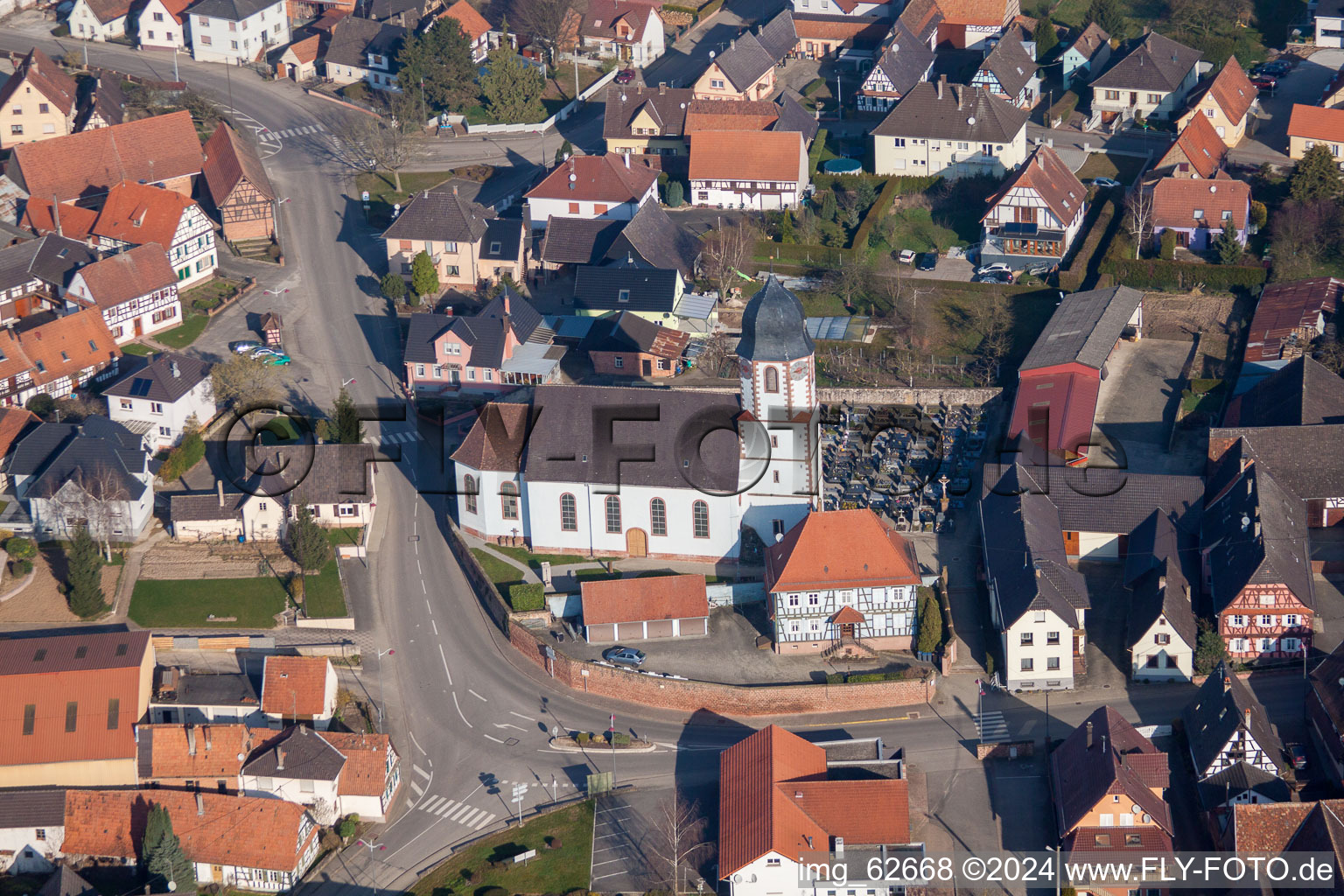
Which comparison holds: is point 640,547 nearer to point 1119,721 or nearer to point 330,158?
point 1119,721

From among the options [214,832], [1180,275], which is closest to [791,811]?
[214,832]

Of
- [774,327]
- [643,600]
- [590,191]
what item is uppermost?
[774,327]

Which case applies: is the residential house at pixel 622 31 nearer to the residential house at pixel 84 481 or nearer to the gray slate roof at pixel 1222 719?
the residential house at pixel 84 481

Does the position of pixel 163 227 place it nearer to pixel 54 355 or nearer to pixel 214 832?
pixel 54 355

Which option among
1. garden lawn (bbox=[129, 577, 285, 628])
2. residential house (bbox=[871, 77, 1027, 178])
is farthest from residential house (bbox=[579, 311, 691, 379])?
residential house (bbox=[871, 77, 1027, 178])

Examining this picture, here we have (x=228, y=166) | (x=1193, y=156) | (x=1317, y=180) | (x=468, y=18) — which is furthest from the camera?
(x=468, y=18)

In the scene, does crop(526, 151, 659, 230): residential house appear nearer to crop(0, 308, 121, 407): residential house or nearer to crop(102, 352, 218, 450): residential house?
crop(102, 352, 218, 450): residential house

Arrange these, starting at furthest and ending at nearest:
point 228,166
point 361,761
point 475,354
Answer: point 228,166
point 475,354
point 361,761
